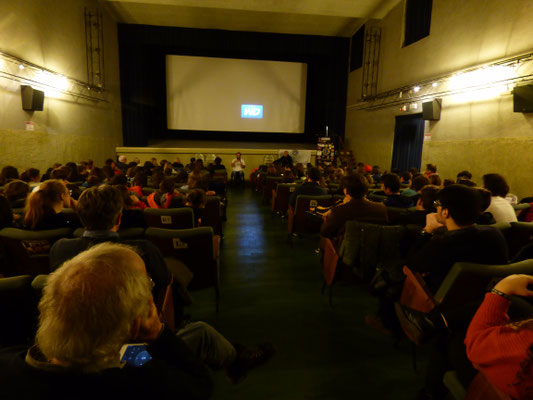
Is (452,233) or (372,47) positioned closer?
(452,233)

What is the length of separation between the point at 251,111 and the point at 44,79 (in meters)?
7.61

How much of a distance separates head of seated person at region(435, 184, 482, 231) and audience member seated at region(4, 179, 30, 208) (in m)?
3.86

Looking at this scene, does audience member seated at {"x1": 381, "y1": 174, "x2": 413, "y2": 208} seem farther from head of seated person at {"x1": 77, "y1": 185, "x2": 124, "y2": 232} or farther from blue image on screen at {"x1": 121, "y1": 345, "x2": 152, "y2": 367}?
blue image on screen at {"x1": 121, "y1": 345, "x2": 152, "y2": 367}

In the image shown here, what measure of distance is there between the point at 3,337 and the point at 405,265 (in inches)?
90.8

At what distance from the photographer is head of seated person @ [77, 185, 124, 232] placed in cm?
171

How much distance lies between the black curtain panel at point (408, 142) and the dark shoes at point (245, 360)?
8.59m

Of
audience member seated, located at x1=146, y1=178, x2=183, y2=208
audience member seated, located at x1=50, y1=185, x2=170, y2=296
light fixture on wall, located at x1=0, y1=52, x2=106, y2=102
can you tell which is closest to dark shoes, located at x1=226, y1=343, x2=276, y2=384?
audience member seated, located at x1=50, y1=185, x2=170, y2=296

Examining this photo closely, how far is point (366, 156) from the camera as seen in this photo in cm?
Result: 1202

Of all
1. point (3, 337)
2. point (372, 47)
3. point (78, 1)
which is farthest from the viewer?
point (372, 47)

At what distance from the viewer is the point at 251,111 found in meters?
13.4

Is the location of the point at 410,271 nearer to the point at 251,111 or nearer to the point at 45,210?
the point at 45,210

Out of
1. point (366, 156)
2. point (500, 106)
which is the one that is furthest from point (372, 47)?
point (500, 106)

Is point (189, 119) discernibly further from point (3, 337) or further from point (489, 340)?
point (489, 340)

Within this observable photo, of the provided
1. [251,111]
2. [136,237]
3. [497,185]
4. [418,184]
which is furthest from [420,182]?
[251,111]
